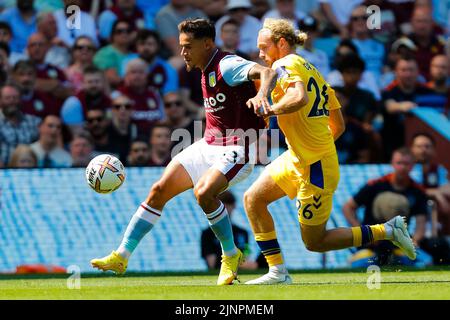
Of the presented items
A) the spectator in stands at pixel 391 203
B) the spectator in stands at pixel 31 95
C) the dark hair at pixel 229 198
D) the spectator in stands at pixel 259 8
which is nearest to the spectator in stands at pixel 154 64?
the spectator in stands at pixel 31 95

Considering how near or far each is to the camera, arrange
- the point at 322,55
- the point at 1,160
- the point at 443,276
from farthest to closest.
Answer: the point at 322,55, the point at 1,160, the point at 443,276

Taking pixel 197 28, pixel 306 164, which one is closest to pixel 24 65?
pixel 197 28

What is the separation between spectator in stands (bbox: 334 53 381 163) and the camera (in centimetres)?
1512

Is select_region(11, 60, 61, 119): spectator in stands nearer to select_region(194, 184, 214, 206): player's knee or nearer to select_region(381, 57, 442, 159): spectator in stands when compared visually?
select_region(381, 57, 442, 159): spectator in stands

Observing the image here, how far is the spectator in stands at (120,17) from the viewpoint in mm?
16953

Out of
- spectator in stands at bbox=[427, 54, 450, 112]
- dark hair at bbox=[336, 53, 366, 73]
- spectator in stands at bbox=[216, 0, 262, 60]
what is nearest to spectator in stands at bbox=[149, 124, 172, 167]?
spectator in stands at bbox=[216, 0, 262, 60]

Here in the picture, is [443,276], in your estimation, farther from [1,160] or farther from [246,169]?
[1,160]

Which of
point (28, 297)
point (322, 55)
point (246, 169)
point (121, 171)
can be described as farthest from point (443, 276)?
point (322, 55)

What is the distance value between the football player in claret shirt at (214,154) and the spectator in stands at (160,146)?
4.52 m

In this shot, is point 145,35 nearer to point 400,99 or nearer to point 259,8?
point 259,8

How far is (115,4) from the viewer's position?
17188 millimetres

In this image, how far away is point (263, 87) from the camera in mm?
9180

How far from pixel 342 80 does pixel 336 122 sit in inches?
231

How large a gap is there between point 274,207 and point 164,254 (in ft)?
5.06
